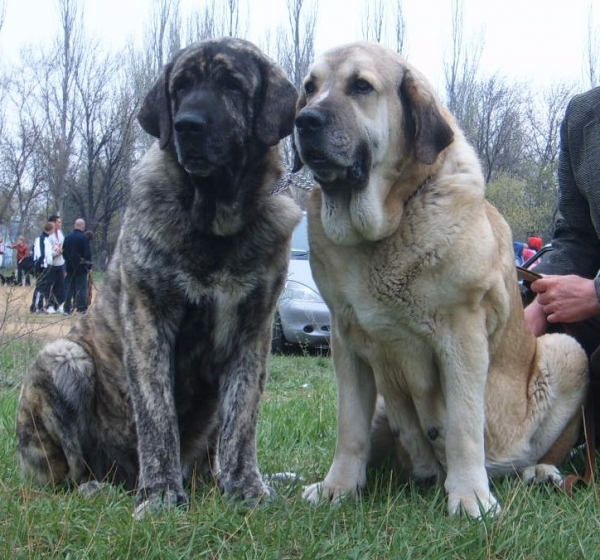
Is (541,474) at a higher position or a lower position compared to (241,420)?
lower

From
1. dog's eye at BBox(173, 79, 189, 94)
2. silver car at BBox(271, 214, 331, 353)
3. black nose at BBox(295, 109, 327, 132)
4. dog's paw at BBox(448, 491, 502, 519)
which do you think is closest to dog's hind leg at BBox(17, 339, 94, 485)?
dog's eye at BBox(173, 79, 189, 94)

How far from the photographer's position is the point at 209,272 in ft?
10.3

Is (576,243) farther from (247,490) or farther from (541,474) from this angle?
(247,490)

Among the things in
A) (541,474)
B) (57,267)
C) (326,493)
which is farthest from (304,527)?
(57,267)

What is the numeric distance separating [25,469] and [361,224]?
5.63ft

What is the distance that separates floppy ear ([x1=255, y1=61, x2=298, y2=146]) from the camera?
3.29 m

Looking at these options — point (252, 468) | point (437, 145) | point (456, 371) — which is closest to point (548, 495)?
point (456, 371)

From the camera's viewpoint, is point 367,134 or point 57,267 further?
point 57,267

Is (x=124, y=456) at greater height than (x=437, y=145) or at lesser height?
lesser

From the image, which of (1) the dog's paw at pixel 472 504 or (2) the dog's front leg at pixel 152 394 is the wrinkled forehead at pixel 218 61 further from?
(1) the dog's paw at pixel 472 504

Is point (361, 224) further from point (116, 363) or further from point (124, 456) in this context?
point (124, 456)

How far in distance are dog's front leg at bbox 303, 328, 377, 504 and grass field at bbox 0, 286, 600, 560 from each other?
0.10 m

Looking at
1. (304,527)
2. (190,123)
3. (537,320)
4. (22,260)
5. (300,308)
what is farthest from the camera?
(22,260)

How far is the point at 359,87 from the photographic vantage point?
116 inches
